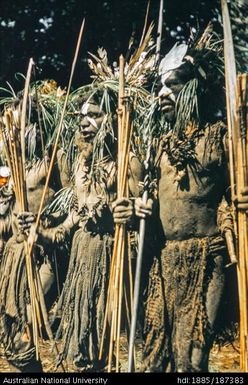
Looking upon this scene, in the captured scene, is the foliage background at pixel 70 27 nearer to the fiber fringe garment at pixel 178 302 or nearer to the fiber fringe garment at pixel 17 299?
the fiber fringe garment at pixel 17 299

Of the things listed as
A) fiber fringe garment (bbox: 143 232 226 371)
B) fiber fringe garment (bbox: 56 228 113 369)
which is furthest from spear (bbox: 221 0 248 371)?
fiber fringe garment (bbox: 56 228 113 369)

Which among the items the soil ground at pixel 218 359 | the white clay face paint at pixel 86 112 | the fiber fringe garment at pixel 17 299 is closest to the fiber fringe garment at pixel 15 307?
the fiber fringe garment at pixel 17 299

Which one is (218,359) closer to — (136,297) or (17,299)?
(136,297)

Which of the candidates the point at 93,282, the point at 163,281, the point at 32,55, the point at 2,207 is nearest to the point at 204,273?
the point at 163,281

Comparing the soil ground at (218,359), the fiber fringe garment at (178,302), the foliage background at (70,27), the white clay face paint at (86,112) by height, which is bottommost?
the soil ground at (218,359)

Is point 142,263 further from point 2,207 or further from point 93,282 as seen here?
point 2,207

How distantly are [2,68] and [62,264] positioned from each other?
2864 mm

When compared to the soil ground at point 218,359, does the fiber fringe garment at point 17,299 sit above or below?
above

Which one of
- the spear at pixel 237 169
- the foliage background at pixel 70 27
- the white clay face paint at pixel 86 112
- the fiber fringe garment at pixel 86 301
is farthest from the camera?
the foliage background at pixel 70 27

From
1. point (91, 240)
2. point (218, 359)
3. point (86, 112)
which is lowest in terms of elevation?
point (218, 359)

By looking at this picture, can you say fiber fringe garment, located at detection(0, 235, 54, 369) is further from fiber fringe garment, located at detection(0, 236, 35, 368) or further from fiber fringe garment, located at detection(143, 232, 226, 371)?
fiber fringe garment, located at detection(143, 232, 226, 371)

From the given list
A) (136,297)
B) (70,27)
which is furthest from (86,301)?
(70,27)

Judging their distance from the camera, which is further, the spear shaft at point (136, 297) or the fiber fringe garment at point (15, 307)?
the fiber fringe garment at point (15, 307)

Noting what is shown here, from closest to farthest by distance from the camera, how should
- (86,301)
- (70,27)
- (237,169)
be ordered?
(237,169)
(86,301)
(70,27)
